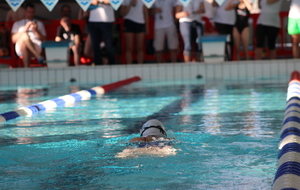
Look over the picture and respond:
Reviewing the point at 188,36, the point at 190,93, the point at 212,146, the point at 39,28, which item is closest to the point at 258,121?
the point at 212,146

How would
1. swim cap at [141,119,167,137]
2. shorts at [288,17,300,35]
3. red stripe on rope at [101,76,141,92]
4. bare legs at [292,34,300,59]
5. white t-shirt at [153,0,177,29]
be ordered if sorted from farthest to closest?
white t-shirt at [153,0,177,29] → bare legs at [292,34,300,59] → shorts at [288,17,300,35] → red stripe on rope at [101,76,141,92] → swim cap at [141,119,167,137]

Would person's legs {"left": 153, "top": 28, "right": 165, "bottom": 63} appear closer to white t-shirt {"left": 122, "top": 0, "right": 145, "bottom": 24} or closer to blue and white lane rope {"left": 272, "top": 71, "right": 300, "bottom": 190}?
white t-shirt {"left": 122, "top": 0, "right": 145, "bottom": 24}

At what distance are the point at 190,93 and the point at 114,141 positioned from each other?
3.50 m

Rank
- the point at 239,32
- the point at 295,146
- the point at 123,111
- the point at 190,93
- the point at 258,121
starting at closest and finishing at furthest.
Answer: the point at 295,146
the point at 258,121
the point at 123,111
the point at 190,93
the point at 239,32

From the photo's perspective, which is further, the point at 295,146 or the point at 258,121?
the point at 258,121

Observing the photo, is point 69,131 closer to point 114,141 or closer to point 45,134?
point 45,134

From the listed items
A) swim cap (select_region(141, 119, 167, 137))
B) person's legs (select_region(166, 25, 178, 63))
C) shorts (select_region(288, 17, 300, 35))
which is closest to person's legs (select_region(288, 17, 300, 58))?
shorts (select_region(288, 17, 300, 35))

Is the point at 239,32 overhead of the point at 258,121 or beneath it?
overhead

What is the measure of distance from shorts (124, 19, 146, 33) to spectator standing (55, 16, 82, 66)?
946 millimetres

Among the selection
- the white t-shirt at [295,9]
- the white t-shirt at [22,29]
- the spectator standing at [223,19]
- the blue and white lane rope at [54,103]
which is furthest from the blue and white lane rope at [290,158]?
the white t-shirt at [22,29]

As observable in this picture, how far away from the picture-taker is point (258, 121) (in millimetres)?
3896

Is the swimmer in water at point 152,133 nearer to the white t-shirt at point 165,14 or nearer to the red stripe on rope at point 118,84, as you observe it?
the red stripe on rope at point 118,84

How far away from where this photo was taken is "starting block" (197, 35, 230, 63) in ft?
31.3

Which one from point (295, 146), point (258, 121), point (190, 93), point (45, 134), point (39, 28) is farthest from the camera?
point (39, 28)
